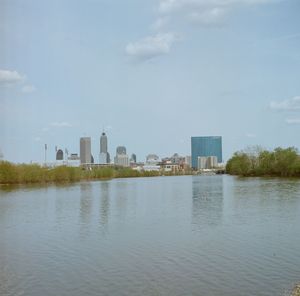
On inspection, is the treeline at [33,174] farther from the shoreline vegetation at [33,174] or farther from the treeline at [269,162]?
the treeline at [269,162]

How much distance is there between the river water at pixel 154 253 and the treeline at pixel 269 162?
7501 centimetres

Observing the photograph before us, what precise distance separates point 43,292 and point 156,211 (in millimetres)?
26345

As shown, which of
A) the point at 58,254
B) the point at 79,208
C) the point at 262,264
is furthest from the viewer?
the point at 79,208

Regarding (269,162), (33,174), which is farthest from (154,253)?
(269,162)

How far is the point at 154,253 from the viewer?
22969 mm

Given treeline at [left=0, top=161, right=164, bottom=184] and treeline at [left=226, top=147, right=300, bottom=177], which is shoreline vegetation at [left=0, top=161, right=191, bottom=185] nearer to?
treeline at [left=0, top=161, right=164, bottom=184]

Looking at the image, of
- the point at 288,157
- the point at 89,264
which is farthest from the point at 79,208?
the point at 288,157

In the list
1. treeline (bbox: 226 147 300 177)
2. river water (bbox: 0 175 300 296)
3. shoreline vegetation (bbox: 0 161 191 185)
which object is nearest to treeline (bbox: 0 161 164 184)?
shoreline vegetation (bbox: 0 161 191 185)

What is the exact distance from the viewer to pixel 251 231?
94.4 ft

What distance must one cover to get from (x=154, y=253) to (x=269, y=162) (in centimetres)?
10889

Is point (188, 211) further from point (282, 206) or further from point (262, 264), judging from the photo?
point (262, 264)

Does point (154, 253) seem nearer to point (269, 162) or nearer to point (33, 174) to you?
point (33, 174)

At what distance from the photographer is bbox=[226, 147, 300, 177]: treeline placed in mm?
112750

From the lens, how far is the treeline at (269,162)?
370 feet
